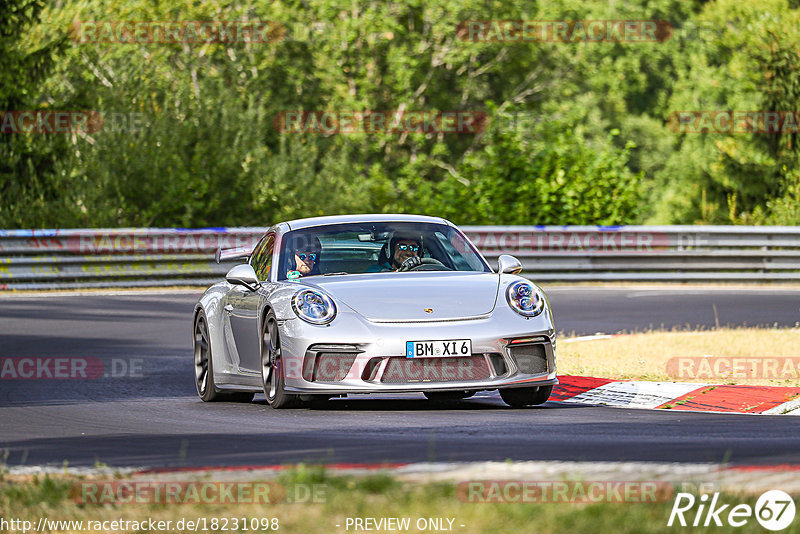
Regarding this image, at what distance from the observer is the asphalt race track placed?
301 inches

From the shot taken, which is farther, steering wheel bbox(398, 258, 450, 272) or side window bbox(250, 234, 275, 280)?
side window bbox(250, 234, 275, 280)

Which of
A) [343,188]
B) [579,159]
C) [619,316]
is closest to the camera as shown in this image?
[619,316]

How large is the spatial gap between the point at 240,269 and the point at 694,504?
614 centimetres

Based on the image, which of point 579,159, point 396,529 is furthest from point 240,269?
point 579,159

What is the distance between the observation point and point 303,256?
1135cm

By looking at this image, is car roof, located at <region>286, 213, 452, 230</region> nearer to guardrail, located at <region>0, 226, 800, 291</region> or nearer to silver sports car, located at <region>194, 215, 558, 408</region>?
silver sports car, located at <region>194, 215, 558, 408</region>

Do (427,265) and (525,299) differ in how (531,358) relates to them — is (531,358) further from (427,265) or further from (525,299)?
(427,265)

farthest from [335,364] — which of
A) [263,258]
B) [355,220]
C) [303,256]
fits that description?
[263,258]

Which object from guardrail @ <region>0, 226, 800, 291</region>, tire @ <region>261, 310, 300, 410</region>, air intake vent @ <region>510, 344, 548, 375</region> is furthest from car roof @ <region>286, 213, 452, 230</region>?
guardrail @ <region>0, 226, 800, 291</region>

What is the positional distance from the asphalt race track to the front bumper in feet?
0.71

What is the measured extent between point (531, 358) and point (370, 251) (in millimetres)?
1730

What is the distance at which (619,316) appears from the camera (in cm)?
2006

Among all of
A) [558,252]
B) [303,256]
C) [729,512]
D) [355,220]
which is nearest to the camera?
[729,512]

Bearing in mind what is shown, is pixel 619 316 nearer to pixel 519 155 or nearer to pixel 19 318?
pixel 19 318
